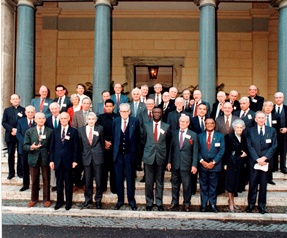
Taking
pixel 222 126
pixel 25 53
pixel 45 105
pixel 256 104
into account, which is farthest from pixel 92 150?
pixel 25 53

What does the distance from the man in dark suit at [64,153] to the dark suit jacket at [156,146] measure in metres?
1.28

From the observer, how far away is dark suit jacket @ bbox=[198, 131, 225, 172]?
19.3 feet

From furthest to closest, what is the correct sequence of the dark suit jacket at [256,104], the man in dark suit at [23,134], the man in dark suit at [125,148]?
the dark suit jacket at [256,104]
the man in dark suit at [23,134]
the man in dark suit at [125,148]

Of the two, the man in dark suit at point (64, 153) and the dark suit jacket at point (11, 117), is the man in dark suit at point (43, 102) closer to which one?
the dark suit jacket at point (11, 117)

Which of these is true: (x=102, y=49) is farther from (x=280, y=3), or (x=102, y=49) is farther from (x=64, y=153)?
(x=280, y=3)

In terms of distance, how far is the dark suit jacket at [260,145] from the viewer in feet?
19.1

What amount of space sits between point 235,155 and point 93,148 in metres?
2.59

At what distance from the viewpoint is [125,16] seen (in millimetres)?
12516

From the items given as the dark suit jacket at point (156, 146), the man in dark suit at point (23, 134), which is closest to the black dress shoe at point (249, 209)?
the dark suit jacket at point (156, 146)

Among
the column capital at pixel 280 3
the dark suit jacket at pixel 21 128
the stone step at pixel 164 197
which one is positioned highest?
the column capital at pixel 280 3

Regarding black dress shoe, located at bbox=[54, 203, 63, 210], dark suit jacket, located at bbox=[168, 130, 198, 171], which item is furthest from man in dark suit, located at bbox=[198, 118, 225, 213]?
black dress shoe, located at bbox=[54, 203, 63, 210]

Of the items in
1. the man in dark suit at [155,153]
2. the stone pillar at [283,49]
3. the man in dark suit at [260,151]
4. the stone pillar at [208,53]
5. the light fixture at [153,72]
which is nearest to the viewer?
the man in dark suit at [260,151]

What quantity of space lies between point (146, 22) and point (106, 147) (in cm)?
745

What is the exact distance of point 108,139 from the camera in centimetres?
655
